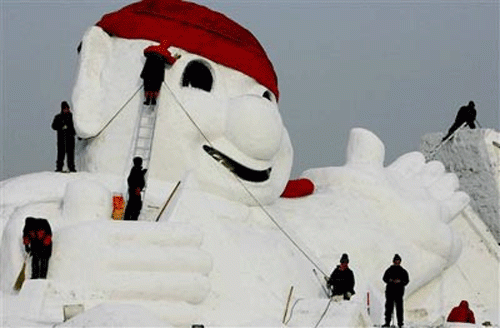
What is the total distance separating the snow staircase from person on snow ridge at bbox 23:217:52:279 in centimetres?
235

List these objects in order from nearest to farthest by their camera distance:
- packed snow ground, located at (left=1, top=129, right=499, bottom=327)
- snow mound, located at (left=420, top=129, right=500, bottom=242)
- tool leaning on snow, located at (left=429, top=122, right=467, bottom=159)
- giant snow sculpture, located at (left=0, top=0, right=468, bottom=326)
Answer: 1. packed snow ground, located at (left=1, top=129, right=499, bottom=327)
2. giant snow sculpture, located at (left=0, top=0, right=468, bottom=326)
3. snow mound, located at (left=420, top=129, right=500, bottom=242)
4. tool leaning on snow, located at (left=429, top=122, right=467, bottom=159)

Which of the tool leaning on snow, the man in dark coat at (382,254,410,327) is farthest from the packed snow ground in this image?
the tool leaning on snow

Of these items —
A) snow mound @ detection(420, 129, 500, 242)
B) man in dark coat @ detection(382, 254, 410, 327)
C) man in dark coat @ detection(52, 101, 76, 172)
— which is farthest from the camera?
snow mound @ detection(420, 129, 500, 242)

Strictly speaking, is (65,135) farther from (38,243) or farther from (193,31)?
(38,243)

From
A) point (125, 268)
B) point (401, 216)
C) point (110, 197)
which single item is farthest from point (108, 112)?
point (401, 216)

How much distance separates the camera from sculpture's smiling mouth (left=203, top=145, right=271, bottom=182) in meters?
13.4

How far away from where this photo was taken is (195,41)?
13.5 metres

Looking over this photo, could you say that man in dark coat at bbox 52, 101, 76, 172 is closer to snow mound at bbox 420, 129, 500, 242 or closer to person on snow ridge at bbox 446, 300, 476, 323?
person on snow ridge at bbox 446, 300, 476, 323

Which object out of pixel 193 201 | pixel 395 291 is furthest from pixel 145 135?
pixel 395 291

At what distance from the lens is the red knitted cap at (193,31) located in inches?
534

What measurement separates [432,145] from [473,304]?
3.58 m

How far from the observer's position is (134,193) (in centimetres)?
1227

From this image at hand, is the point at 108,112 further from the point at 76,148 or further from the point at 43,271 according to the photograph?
the point at 43,271

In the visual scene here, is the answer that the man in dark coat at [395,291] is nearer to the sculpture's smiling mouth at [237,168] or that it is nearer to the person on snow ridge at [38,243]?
the sculpture's smiling mouth at [237,168]
